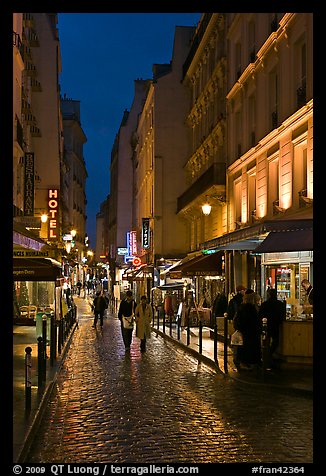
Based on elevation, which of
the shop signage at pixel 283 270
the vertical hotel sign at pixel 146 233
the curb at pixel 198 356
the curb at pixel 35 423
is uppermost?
the vertical hotel sign at pixel 146 233

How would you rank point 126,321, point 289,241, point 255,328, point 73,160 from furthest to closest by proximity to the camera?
point 73,160 → point 126,321 → point 289,241 → point 255,328

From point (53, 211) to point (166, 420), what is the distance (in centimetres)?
3701

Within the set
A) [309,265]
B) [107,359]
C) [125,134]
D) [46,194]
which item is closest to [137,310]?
[107,359]

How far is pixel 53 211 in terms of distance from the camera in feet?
153

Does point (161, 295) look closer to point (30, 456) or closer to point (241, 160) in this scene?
point (241, 160)

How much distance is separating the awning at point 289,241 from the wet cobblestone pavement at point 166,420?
313cm

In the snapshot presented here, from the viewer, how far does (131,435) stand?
31.6ft

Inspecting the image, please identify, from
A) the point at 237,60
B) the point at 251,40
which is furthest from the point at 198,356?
the point at 237,60

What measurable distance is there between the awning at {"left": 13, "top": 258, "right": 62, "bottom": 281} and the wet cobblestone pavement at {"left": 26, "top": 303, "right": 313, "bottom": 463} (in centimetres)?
496

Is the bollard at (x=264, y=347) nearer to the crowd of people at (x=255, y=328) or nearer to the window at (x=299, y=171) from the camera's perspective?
the crowd of people at (x=255, y=328)

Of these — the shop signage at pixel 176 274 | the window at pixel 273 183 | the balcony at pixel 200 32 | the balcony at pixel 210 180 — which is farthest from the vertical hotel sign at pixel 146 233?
the window at pixel 273 183

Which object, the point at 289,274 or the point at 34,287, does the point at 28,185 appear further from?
the point at 289,274

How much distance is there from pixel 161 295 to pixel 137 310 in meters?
20.7

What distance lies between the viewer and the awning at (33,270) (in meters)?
21.4
